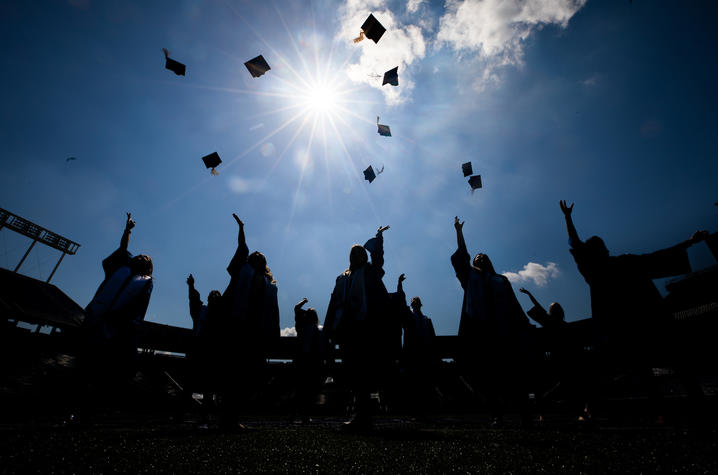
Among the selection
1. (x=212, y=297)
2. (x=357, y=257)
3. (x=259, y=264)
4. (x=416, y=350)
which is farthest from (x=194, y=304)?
(x=416, y=350)

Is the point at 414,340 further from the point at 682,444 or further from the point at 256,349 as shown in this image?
the point at 682,444

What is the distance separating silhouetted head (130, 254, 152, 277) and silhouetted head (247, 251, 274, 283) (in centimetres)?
163

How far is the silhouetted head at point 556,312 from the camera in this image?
5377 millimetres

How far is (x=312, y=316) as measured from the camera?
21.3 feet

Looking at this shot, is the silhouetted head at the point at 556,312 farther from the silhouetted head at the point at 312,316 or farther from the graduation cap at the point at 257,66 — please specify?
the graduation cap at the point at 257,66

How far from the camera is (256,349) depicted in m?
3.44

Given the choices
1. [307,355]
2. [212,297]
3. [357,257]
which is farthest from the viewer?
[307,355]

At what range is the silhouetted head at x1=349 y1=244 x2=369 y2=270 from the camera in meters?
3.64

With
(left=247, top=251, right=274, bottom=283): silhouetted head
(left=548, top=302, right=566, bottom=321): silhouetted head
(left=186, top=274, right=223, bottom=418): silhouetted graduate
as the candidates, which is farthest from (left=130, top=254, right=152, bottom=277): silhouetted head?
(left=548, top=302, right=566, bottom=321): silhouetted head

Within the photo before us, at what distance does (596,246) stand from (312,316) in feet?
17.1

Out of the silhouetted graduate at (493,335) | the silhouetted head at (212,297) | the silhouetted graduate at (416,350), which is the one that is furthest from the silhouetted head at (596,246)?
the silhouetted head at (212,297)

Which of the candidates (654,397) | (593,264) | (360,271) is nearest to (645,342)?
(654,397)

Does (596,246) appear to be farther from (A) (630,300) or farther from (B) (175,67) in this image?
(B) (175,67)

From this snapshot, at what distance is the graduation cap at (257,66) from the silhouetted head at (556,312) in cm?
782
